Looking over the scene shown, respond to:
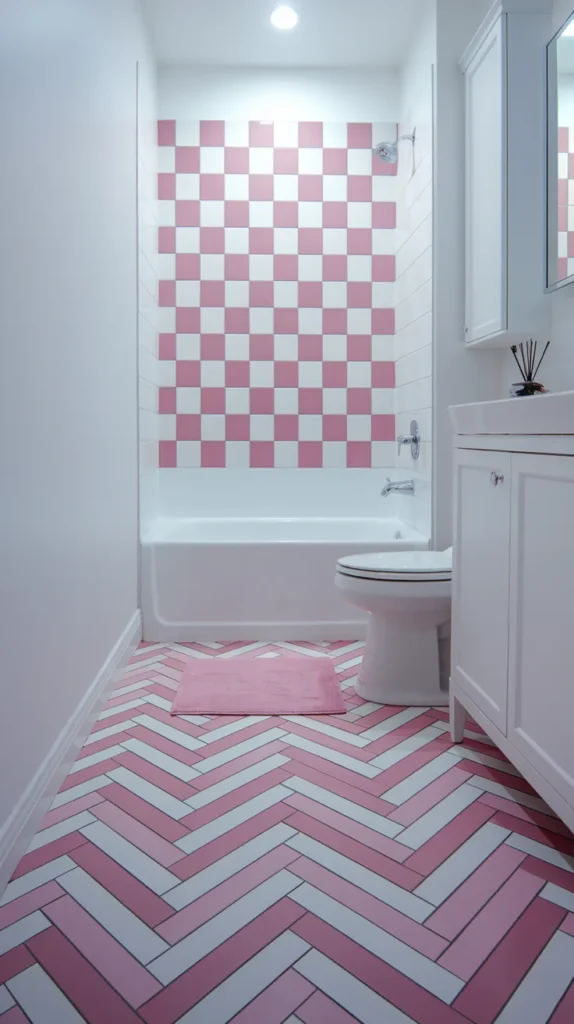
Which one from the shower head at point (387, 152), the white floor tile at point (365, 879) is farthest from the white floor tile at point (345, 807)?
the shower head at point (387, 152)

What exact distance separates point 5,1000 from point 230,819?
608 millimetres

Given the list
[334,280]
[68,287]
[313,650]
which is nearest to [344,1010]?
[68,287]

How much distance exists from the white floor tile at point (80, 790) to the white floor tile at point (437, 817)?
2.34ft

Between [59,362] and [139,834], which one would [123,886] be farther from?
[59,362]

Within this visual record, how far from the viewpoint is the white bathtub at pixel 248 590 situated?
3148 millimetres

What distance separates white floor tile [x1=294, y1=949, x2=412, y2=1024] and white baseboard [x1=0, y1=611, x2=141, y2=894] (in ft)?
1.89

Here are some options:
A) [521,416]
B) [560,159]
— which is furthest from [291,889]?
[560,159]

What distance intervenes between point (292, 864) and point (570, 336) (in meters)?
1.77

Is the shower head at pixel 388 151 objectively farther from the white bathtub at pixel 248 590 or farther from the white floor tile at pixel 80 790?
the white floor tile at pixel 80 790

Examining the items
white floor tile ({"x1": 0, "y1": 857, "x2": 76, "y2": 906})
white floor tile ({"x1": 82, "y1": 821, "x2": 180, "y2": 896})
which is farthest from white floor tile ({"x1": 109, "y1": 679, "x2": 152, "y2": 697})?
white floor tile ({"x1": 0, "y1": 857, "x2": 76, "y2": 906})

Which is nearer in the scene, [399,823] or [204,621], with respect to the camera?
[399,823]

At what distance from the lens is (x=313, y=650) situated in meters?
3.05

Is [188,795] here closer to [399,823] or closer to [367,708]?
[399,823]

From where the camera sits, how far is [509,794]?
5.85 ft
